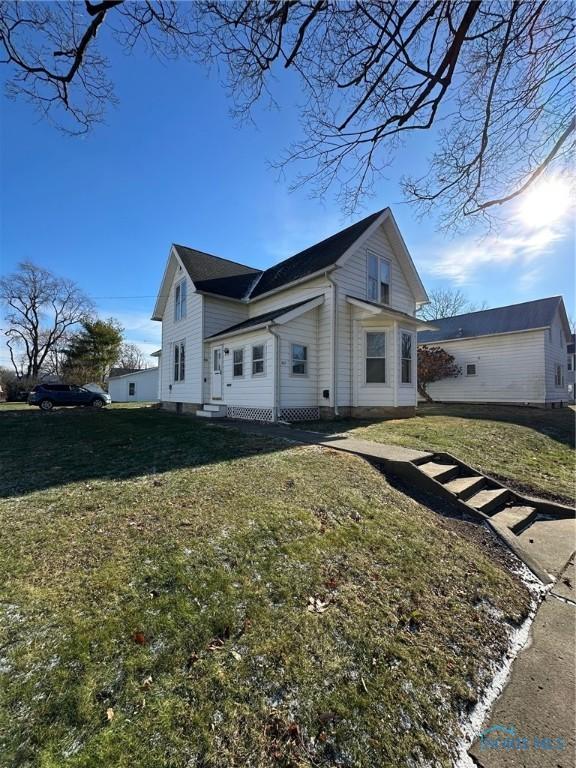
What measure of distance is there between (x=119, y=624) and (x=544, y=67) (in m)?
8.33

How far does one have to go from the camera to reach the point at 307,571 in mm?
3059

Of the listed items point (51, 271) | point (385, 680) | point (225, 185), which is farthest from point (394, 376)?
point (51, 271)

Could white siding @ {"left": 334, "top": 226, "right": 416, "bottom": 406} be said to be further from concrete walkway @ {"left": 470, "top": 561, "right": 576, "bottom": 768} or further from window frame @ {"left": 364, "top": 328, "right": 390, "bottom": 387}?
concrete walkway @ {"left": 470, "top": 561, "right": 576, "bottom": 768}

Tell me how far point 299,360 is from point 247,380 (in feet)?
6.69

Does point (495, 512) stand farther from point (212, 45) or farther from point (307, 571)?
point (212, 45)

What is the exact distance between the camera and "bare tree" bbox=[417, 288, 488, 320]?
39062mm

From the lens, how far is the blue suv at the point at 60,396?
67.9ft

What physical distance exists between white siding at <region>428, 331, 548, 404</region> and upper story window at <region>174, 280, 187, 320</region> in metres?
16.1

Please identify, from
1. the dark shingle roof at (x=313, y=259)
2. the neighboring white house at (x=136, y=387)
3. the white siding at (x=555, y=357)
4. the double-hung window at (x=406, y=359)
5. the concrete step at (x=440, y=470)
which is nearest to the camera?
the concrete step at (x=440, y=470)

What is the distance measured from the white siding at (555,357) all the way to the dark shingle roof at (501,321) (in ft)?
2.92

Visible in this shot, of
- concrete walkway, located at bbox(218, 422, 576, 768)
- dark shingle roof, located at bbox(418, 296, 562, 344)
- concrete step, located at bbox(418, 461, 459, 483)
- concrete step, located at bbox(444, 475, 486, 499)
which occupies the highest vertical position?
dark shingle roof, located at bbox(418, 296, 562, 344)

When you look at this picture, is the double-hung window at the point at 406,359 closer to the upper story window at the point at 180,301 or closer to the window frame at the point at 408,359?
the window frame at the point at 408,359

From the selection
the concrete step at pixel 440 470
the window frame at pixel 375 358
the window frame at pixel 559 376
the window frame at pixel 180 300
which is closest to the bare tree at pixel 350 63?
the concrete step at pixel 440 470

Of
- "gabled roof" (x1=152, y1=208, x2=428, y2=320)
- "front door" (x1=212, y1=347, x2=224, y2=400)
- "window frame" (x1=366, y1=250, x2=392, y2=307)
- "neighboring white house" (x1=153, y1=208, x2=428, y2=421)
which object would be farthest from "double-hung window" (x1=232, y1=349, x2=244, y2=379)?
"window frame" (x1=366, y1=250, x2=392, y2=307)
